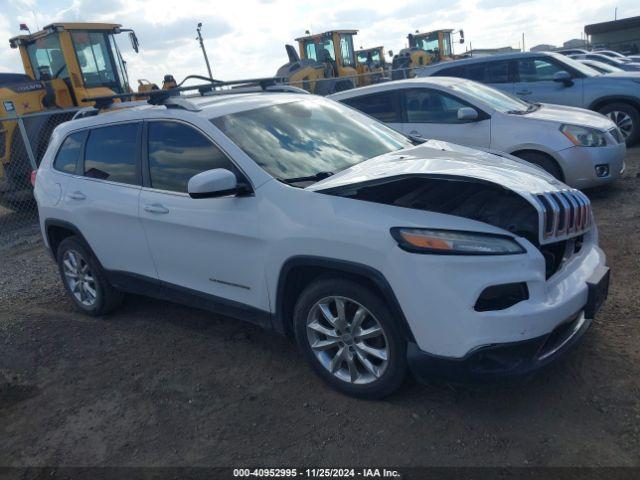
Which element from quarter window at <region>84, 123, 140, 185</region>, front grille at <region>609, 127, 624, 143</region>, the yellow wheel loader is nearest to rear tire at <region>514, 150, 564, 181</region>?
front grille at <region>609, 127, 624, 143</region>

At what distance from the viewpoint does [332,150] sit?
12.5 ft

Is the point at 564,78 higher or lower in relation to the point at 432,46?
lower

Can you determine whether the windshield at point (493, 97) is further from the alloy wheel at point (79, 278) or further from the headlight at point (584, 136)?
the alloy wheel at point (79, 278)

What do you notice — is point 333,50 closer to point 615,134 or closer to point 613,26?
point 615,134

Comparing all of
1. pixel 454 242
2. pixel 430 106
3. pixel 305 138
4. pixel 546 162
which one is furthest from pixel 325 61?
pixel 454 242

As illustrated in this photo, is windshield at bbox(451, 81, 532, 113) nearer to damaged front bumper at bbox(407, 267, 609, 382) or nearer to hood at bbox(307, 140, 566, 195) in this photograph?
hood at bbox(307, 140, 566, 195)

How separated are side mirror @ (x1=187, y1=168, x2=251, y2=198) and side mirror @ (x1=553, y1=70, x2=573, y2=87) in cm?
755

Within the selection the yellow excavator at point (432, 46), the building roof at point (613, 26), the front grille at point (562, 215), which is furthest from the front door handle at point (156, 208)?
the building roof at point (613, 26)

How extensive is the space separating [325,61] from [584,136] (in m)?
14.0

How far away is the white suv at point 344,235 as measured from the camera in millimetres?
2695

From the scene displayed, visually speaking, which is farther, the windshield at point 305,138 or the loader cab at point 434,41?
the loader cab at point 434,41

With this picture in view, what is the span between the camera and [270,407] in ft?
10.8

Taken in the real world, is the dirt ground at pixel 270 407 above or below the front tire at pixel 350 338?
below

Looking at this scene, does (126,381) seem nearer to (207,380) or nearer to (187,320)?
(207,380)
